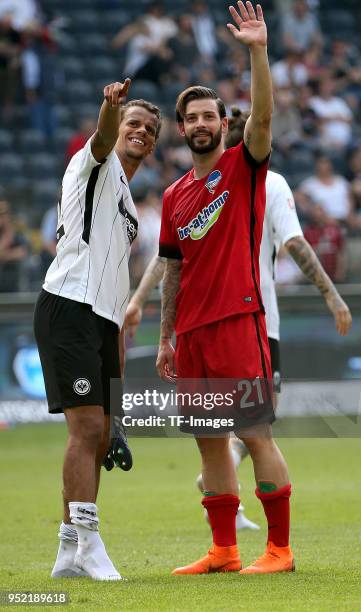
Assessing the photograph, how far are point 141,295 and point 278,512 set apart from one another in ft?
7.35

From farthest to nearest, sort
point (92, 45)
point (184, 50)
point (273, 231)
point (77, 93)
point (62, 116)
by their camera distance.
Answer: point (92, 45) → point (77, 93) → point (184, 50) → point (62, 116) → point (273, 231)

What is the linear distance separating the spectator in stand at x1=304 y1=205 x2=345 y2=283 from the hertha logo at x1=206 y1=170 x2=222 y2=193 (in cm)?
942

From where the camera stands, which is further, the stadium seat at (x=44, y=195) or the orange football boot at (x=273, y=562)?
the stadium seat at (x=44, y=195)

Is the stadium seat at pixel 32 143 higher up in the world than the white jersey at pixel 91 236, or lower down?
higher up

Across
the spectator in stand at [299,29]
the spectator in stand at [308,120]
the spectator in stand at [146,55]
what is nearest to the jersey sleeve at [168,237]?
the spectator in stand at [308,120]

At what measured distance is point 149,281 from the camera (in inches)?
330

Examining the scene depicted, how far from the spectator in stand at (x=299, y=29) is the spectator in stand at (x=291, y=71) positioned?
0.43 meters

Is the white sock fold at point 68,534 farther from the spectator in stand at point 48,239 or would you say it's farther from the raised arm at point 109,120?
the spectator in stand at point 48,239

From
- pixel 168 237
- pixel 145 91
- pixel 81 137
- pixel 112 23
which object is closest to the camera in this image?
pixel 168 237

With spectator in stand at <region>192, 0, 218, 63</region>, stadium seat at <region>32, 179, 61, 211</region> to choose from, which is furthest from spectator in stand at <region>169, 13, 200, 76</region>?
stadium seat at <region>32, 179, 61, 211</region>

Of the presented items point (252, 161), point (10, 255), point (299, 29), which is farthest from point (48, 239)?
point (252, 161)

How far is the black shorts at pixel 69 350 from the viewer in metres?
6.41

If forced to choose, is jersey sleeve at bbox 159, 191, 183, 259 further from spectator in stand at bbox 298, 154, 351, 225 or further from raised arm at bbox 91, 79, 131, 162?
spectator in stand at bbox 298, 154, 351, 225

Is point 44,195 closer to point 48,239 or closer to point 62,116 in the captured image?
point 48,239
